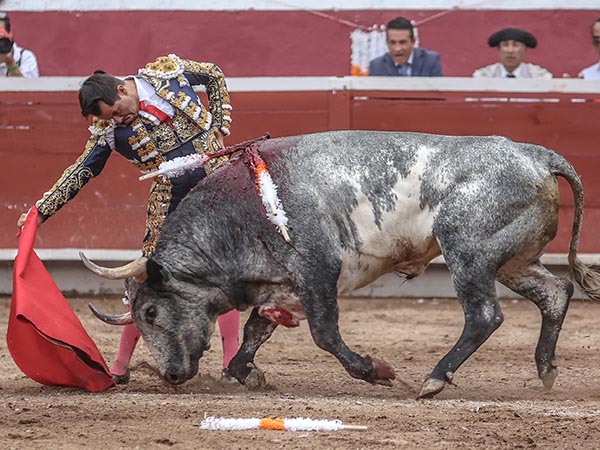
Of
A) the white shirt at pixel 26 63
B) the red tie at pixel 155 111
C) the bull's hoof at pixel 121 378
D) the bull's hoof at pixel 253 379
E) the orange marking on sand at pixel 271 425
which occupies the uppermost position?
the red tie at pixel 155 111

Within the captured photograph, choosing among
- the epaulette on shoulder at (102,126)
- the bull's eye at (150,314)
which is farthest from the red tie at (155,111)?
the bull's eye at (150,314)

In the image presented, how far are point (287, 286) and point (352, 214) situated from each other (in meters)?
0.36

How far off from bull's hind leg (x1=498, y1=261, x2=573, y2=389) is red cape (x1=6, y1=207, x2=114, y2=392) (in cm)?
166

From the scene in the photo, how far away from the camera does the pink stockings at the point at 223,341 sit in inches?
219

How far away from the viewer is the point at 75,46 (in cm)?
1078

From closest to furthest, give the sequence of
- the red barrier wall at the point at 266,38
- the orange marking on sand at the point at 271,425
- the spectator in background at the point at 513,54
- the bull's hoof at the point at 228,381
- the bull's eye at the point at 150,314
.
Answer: the orange marking on sand at the point at 271,425, the bull's eye at the point at 150,314, the bull's hoof at the point at 228,381, the spectator in background at the point at 513,54, the red barrier wall at the point at 266,38

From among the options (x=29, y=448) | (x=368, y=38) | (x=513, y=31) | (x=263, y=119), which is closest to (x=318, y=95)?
(x=263, y=119)

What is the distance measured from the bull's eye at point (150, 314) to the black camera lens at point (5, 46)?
14.2ft

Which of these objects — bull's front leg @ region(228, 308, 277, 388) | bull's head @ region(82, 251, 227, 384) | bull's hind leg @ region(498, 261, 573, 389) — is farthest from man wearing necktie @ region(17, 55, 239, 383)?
bull's hind leg @ region(498, 261, 573, 389)

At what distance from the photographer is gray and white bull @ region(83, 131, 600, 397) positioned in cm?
504

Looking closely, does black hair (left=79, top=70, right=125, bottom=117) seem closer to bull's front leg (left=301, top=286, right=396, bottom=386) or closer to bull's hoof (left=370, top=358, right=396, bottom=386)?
bull's front leg (left=301, top=286, right=396, bottom=386)

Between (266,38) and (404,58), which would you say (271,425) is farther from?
(266,38)

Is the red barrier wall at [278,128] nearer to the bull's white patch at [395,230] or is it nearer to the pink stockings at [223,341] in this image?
the pink stockings at [223,341]

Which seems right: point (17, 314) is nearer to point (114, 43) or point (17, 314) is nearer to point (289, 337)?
point (289, 337)
